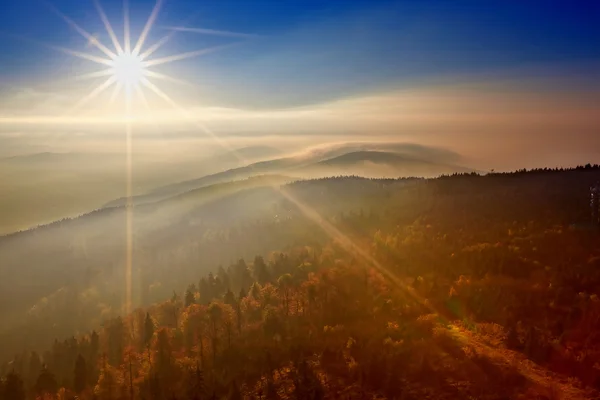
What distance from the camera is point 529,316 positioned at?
107 m

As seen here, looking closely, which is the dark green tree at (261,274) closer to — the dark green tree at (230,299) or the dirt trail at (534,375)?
the dark green tree at (230,299)

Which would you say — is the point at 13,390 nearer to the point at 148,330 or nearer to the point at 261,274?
the point at 148,330

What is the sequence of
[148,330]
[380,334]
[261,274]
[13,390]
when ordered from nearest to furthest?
[380,334], [13,390], [148,330], [261,274]

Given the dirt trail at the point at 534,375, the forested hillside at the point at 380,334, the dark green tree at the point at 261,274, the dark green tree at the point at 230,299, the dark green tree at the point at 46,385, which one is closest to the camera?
the dirt trail at the point at 534,375

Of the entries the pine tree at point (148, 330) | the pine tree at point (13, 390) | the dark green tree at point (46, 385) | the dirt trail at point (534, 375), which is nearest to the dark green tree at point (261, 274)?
the pine tree at point (148, 330)

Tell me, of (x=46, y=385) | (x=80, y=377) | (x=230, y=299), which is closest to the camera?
(x=46, y=385)

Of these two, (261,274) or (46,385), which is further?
(261,274)

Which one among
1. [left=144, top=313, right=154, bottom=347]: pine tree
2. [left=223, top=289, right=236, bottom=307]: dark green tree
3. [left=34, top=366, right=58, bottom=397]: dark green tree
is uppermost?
[left=223, top=289, right=236, bottom=307]: dark green tree

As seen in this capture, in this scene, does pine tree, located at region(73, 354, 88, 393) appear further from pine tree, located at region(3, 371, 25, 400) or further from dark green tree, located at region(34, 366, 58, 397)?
pine tree, located at region(3, 371, 25, 400)

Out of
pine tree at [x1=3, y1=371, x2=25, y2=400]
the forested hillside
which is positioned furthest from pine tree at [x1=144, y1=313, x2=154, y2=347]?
pine tree at [x1=3, y1=371, x2=25, y2=400]

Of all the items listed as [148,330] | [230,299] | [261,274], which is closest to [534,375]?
[230,299]

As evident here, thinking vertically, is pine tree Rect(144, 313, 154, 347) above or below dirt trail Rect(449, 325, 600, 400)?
below

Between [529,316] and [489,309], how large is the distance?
32.5ft

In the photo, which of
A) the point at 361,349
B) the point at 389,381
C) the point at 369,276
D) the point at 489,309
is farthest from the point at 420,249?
the point at 389,381
